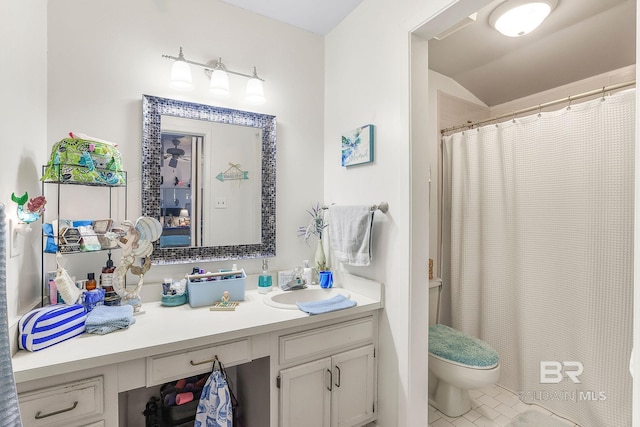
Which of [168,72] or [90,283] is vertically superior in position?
[168,72]

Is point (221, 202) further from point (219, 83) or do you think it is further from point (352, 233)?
point (352, 233)

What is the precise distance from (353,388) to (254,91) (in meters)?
1.74

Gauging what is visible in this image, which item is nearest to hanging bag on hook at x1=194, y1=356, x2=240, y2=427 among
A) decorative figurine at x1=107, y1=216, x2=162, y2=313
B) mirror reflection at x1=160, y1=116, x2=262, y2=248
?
decorative figurine at x1=107, y1=216, x2=162, y2=313

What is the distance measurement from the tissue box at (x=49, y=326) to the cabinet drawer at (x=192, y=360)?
0.31 m

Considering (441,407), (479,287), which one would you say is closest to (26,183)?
(441,407)

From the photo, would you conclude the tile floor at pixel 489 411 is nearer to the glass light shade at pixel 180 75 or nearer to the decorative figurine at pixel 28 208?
the decorative figurine at pixel 28 208

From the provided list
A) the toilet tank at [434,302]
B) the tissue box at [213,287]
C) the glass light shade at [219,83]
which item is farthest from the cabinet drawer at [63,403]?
the toilet tank at [434,302]

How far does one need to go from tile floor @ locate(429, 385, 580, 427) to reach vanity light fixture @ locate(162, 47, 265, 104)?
7.34ft

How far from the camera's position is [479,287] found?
2301mm

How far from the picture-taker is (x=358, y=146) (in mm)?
1785

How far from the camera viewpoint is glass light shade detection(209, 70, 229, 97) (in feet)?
5.50

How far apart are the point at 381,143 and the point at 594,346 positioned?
1.70 m

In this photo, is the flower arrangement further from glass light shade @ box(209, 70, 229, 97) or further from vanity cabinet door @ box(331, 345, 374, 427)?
glass light shade @ box(209, 70, 229, 97)
